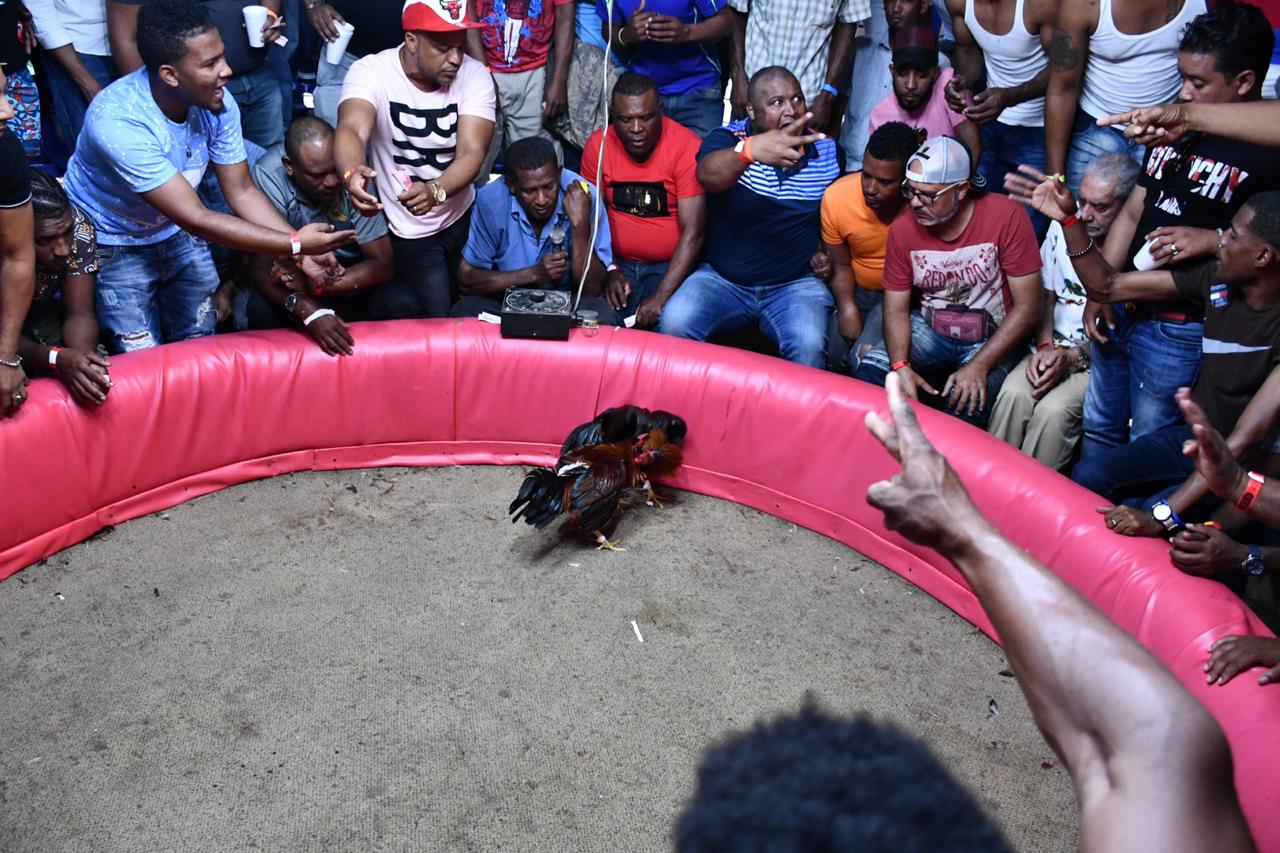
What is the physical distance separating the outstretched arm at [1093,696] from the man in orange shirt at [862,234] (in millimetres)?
2889

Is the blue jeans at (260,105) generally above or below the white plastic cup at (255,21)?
below

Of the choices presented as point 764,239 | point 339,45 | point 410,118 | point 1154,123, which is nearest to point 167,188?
point 410,118

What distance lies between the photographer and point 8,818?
97.0 inches

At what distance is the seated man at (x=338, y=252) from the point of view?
12.6 feet

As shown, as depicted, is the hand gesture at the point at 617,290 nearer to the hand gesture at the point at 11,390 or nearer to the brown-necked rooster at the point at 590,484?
the brown-necked rooster at the point at 590,484

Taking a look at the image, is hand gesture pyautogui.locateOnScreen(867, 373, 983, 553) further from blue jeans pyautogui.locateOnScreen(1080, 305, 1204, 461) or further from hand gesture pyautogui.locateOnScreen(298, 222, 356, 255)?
hand gesture pyautogui.locateOnScreen(298, 222, 356, 255)

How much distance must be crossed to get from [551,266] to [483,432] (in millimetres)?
766

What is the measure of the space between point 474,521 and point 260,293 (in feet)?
4.09

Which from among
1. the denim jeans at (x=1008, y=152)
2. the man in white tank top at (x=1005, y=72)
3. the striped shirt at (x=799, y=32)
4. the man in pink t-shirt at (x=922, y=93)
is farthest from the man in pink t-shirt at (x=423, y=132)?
the denim jeans at (x=1008, y=152)

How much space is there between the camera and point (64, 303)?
356 centimetres

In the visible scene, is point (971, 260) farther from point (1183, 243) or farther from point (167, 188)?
point (167, 188)

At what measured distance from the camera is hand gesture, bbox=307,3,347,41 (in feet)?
14.4

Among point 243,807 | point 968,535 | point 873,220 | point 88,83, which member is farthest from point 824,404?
point 88,83

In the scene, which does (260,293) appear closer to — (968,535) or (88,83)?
(88,83)
